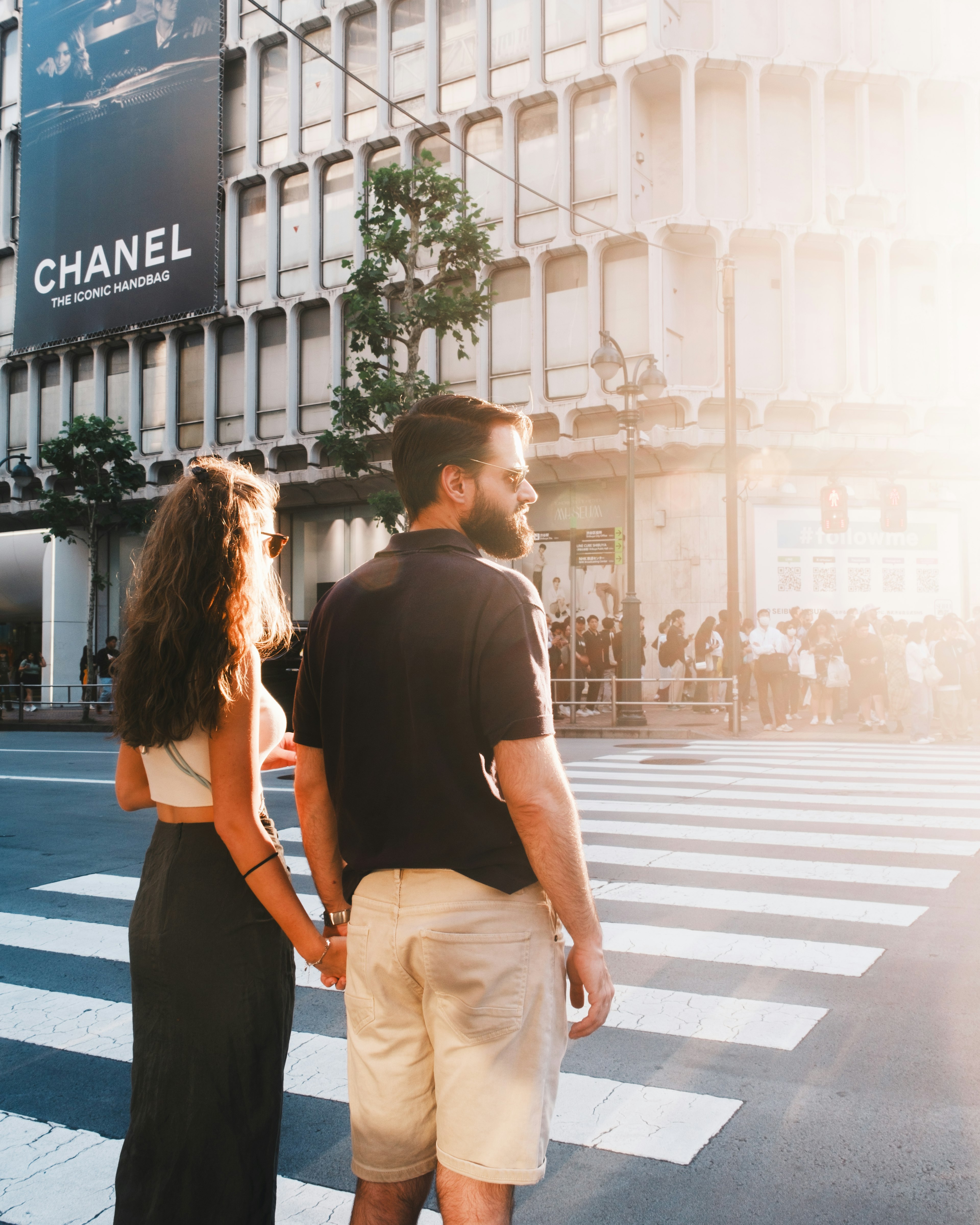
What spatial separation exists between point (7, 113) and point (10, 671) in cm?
1967

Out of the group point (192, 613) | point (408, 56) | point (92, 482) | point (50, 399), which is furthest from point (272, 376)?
point (192, 613)

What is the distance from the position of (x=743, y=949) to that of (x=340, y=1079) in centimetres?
225

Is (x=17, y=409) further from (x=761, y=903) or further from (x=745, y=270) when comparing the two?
(x=761, y=903)

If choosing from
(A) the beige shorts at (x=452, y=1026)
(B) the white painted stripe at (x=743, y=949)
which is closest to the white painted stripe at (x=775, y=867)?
(B) the white painted stripe at (x=743, y=949)

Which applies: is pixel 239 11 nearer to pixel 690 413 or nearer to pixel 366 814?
pixel 690 413

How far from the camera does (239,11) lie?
31359 mm

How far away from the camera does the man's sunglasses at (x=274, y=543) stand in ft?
7.63

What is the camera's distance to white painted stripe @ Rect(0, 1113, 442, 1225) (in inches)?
109

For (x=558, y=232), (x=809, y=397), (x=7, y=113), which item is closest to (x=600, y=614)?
(x=809, y=397)

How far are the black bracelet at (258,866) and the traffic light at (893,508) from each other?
23.8m

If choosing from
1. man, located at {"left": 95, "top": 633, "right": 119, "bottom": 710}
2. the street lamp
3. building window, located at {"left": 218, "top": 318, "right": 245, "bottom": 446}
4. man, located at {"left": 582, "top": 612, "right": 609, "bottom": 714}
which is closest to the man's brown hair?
man, located at {"left": 582, "top": 612, "right": 609, "bottom": 714}

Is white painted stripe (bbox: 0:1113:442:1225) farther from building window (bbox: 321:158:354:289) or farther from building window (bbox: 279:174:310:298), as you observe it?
building window (bbox: 279:174:310:298)

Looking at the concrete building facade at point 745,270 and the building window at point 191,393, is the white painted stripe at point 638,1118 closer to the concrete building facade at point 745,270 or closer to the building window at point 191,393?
the concrete building facade at point 745,270

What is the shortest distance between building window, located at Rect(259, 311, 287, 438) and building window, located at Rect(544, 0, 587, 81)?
390 inches
